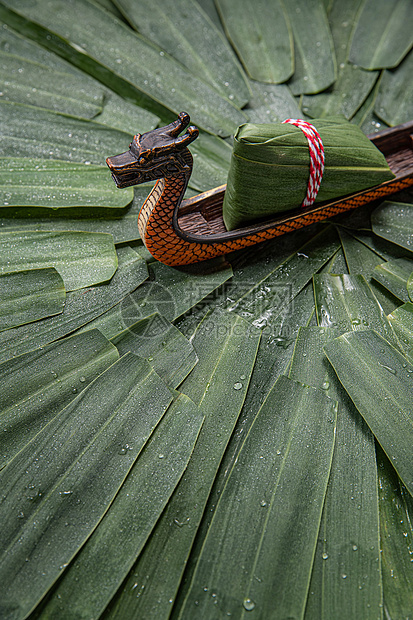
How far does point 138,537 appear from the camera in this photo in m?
0.77

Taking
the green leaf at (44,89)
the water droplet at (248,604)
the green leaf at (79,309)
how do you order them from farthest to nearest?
the green leaf at (44,89) → the green leaf at (79,309) → the water droplet at (248,604)

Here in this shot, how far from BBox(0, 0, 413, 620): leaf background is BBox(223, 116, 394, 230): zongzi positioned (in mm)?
141

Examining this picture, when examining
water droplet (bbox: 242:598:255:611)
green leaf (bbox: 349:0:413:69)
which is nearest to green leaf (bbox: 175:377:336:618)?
water droplet (bbox: 242:598:255:611)

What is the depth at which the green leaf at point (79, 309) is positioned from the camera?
979 mm

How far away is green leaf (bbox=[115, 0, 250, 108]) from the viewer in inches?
61.0

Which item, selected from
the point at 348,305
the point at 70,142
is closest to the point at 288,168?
the point at 348,305

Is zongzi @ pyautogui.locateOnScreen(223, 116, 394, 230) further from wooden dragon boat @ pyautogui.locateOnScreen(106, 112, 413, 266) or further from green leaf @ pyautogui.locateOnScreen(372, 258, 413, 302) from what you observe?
green leaf @ pyautogui.locateOnScreen(372, 258, 413, 302)

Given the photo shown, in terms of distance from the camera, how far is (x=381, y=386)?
0.93m

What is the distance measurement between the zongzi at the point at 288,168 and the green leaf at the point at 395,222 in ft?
0.32

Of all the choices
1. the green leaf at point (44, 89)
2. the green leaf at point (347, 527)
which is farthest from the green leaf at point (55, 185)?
the green leaf at point (347, 527)

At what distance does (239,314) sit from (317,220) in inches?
15.7

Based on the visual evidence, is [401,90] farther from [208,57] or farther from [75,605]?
[75,605]

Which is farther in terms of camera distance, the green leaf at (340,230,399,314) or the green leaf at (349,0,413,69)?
the green leaf at (349,0,413,69)

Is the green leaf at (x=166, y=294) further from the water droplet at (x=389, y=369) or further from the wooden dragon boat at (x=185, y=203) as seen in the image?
the water droplet at (x=389, y=369)
